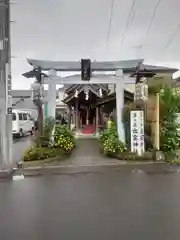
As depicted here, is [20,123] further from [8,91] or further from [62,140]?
[8,91]

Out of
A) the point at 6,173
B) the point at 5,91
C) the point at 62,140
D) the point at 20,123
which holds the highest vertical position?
the point at 5,91

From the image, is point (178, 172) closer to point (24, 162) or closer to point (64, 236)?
point (24, 162)

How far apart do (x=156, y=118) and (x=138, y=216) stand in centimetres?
970

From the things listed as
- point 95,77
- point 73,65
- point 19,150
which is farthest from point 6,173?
point 19,150

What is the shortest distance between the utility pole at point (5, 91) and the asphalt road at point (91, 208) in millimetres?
2444

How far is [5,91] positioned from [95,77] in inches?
217

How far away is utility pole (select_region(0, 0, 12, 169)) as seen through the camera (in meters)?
12.7

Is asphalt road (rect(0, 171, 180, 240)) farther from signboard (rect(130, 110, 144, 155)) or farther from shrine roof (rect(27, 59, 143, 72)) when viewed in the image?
shrine roof (rect(27, 59, 143, 72))

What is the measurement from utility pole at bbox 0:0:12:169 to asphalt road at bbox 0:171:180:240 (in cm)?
244

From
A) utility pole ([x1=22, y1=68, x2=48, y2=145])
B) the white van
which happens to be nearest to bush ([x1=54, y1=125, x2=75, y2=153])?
utility pole ([x1=22, y1=68, x2=48, y2=145])

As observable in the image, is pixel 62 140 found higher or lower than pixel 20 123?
lower

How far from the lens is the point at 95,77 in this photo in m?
17.1

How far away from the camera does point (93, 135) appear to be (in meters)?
31.6

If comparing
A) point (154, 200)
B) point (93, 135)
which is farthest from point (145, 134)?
point (93, 135)
